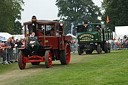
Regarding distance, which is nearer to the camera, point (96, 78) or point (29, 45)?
point (96, 78)

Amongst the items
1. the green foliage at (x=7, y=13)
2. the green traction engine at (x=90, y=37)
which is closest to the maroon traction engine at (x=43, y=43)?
the green traction engine at (x=90, y=37)

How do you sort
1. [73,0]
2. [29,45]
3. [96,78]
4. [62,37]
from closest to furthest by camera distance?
1. [96,78]
2. [29,45]
3. [62,37]
4. [73,0]

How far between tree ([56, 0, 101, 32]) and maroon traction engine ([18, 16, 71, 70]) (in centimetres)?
7979

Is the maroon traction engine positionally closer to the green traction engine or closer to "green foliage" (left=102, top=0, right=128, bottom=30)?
Result: the green traction engine

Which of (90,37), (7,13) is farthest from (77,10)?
(90,37)

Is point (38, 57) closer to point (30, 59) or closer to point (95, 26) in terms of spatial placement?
point (30, 59)

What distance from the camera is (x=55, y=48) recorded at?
61.5 ft

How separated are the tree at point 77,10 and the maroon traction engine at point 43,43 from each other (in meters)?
79.8

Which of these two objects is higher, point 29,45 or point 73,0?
point 73,0

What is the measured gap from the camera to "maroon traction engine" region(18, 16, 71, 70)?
59.2ft

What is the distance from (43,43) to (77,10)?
278ft

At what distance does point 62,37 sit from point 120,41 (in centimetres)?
2668

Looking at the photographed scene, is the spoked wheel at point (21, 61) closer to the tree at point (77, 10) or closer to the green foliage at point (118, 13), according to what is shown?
the green foliage at point (118, 13)

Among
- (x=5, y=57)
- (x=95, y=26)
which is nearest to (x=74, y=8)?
(x=95, y=26)
